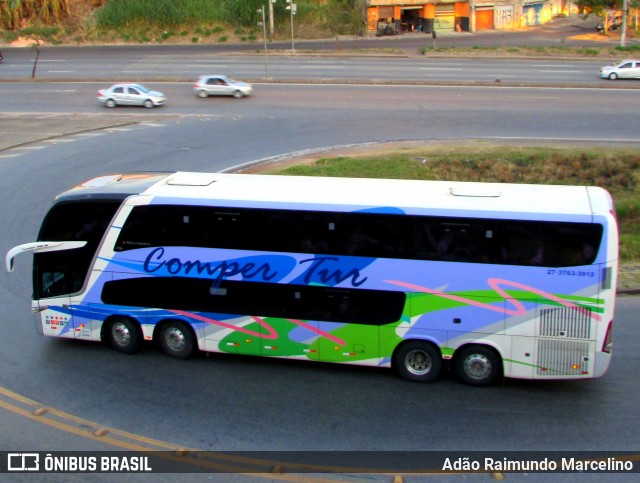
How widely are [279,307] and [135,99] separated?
28028 millimetres

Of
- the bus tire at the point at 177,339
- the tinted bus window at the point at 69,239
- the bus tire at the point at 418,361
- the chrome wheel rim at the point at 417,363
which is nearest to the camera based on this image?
the bus tire at the point at 418,361

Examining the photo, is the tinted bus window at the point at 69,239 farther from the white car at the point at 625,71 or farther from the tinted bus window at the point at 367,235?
the white car at the point at 625,71

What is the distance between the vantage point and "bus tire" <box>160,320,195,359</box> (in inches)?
492

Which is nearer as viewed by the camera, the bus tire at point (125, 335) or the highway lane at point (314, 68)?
the bus tire at point (125, 335)

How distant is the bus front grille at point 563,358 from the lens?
35.1 feet

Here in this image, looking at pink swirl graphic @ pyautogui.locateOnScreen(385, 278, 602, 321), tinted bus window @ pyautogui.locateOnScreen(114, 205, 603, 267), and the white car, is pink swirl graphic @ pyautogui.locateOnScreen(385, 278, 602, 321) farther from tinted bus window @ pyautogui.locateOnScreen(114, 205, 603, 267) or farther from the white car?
the white car

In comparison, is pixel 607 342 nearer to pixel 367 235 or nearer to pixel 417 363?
pixel 417 363

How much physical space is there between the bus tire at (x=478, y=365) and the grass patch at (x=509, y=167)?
12823 millimetres

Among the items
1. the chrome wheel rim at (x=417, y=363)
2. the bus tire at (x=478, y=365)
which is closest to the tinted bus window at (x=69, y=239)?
the chrome wheel rim at (x=417, y=363)

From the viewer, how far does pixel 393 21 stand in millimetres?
64938

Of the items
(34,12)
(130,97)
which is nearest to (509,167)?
(130,97)

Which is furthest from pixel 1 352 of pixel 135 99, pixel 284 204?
pixel 135 99

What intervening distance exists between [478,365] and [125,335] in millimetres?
6149

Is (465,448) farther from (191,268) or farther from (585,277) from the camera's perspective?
(191,268)
